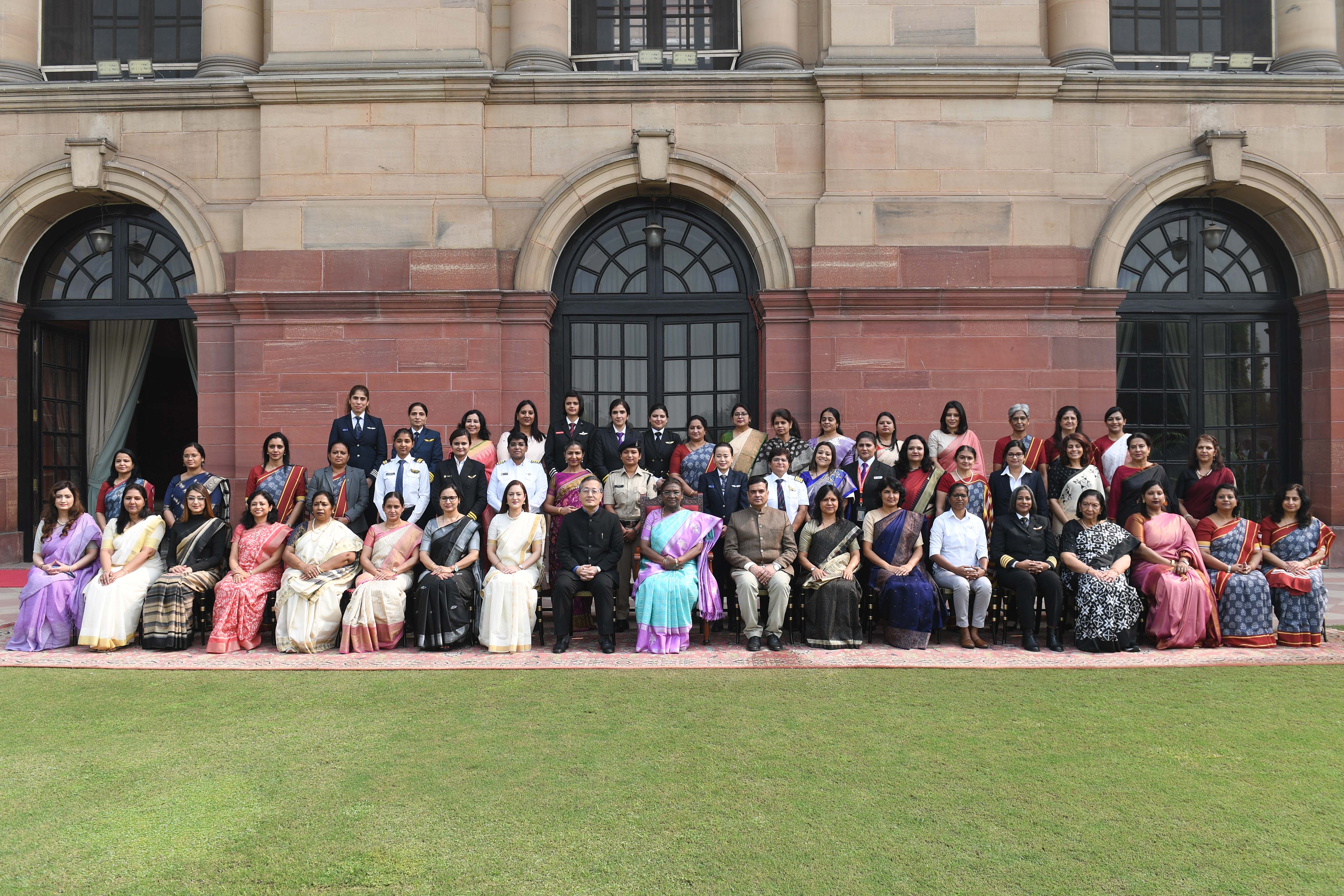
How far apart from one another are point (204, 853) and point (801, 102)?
953cm

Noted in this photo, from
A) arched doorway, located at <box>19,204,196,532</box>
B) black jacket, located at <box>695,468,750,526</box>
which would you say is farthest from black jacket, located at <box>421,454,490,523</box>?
arched doorway, located at <box>19,204,196,532</box>

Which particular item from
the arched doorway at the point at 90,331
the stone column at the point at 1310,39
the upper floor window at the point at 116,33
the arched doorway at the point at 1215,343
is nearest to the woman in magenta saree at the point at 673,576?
the arched doorway at the point at 1215,343

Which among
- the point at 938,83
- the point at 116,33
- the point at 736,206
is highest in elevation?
the point at 116,33

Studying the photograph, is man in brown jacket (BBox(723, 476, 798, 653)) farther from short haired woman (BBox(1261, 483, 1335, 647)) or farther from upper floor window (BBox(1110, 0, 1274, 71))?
upper floor window (BBox(1110, 0, 1274, 71))

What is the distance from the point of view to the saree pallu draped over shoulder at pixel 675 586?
7.15m

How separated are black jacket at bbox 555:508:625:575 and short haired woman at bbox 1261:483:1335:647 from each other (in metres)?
5.15

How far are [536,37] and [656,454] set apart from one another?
210 inches

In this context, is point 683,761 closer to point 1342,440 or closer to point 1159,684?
point 1159,684

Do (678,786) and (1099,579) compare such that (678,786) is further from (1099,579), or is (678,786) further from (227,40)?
(227,40)

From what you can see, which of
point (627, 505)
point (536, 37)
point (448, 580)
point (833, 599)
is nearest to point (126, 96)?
point (536, 37)

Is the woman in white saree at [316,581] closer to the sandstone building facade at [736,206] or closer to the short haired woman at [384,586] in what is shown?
the short haired woman at [384,586]

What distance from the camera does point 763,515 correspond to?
7.54 m

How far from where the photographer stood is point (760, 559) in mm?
7488

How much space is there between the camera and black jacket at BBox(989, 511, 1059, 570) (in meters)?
7.40
